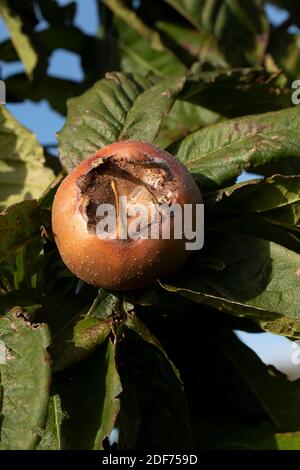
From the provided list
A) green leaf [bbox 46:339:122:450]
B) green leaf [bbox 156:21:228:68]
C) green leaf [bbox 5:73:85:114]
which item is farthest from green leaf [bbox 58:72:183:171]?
green leaf [bbox 5:73:85:114]

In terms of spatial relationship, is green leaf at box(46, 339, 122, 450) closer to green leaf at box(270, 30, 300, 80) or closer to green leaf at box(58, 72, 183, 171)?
green leaf at box(58, 72, 183, 171)

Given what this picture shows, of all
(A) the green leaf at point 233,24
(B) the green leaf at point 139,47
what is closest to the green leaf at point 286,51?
(A) the green leaf at point 233,24

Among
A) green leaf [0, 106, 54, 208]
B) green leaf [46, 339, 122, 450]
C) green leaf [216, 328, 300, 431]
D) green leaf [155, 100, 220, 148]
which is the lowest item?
green leaf [216, 328, 300, 431]

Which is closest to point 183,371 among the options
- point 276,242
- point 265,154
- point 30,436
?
point 276,242

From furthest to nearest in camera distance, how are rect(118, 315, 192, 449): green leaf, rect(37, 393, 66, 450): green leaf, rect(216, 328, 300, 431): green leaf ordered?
rect(216, 328, 300, 431): green leaf, rect(118, 315, 192, 449): green leaf, rect(37, 393, 66, 450): green leaf

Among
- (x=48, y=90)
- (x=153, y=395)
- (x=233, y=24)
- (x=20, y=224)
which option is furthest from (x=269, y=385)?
(x=48, y=90)

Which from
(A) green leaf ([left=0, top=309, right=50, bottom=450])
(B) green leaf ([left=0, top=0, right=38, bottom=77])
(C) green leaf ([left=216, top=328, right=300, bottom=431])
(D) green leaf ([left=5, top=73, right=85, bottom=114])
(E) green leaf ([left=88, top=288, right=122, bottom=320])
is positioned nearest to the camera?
(A) green leaf ([left=0, top=309, right=50, bottom=450])
